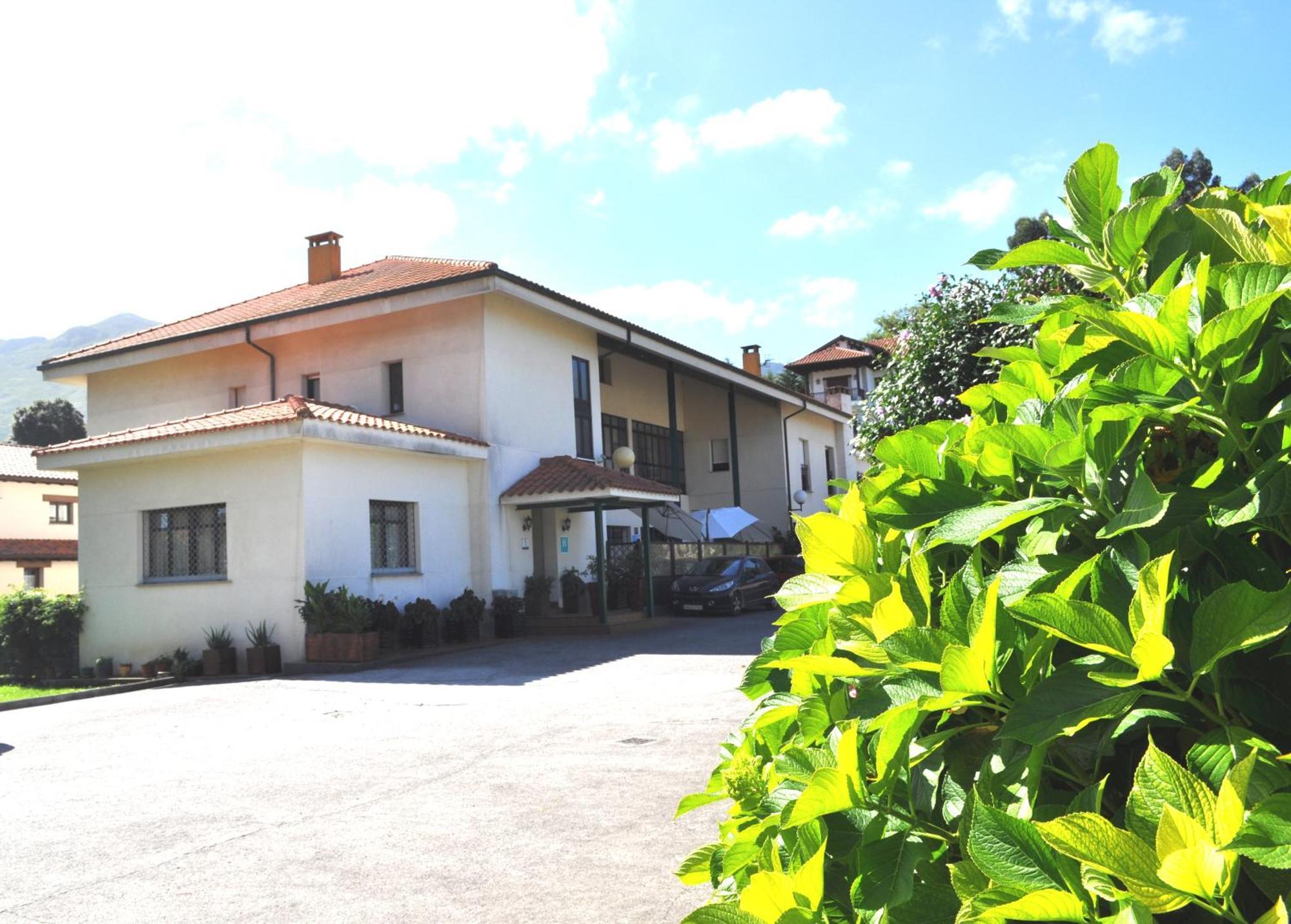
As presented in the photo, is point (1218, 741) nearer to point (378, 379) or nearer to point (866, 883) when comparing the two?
point (866, 883)

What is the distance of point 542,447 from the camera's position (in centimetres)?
2280

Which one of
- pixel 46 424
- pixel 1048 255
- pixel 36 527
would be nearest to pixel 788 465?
pixel 36 527

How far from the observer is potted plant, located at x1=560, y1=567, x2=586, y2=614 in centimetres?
2202

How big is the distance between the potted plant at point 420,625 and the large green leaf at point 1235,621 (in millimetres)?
17696

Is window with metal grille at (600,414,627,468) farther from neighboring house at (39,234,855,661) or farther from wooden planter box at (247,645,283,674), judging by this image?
wooden planter box at (247,645,283,674)

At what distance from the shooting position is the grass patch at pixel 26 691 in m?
14.7

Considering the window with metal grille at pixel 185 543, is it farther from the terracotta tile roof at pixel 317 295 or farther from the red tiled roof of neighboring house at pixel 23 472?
the red tiled roof of neighboring house at pixel 23 472

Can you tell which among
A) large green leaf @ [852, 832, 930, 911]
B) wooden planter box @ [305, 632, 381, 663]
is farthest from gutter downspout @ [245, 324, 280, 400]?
large green leaf @ [852, 832, 930, 911]

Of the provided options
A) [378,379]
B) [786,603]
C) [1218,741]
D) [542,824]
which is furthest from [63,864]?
[378,379]

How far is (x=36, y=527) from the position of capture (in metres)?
45.2

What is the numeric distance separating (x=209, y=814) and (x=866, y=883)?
6.69m

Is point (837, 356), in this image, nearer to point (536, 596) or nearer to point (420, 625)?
point (536, 596)

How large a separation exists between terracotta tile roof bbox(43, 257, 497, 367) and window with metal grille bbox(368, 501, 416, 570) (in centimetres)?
456

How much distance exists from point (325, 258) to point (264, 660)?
12729 mm
